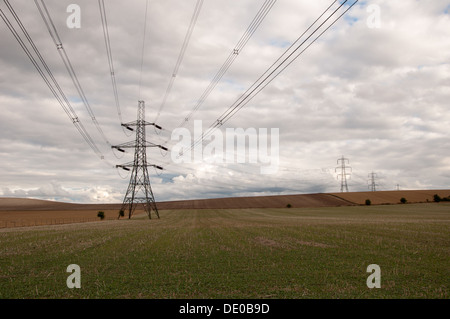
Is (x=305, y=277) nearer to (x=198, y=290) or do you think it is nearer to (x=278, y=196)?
(x=198, y=290)

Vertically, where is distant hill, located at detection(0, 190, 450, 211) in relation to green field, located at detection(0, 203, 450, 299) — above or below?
above

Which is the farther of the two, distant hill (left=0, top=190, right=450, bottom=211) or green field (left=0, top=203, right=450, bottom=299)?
distant hill (left=0, top=190, right=450, bottom=211)

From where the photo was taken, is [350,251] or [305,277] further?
[350,251]

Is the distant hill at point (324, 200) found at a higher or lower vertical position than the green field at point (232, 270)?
higher

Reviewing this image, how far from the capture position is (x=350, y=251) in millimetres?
23297

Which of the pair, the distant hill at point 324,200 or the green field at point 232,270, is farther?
the distant hill at point 324,200

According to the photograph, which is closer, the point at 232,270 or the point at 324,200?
the point at 232,270

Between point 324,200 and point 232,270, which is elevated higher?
point 324,200

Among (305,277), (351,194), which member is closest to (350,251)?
(305,277)

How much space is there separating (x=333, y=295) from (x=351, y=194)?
15858 centimetres
